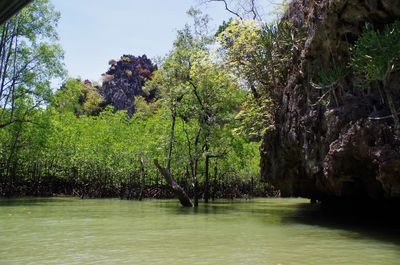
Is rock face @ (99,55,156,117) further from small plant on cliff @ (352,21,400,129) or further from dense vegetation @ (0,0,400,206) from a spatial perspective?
small plant on cliff @ (352,21,400,129)

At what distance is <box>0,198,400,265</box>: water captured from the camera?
740cm

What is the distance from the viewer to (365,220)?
14.6 m

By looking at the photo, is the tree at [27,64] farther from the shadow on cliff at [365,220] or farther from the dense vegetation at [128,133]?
the shadow on cliff at [365,220]

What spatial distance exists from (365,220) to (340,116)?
4.98 meters

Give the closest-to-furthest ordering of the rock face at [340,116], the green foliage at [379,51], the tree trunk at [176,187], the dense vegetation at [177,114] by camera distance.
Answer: the green foliage at [379,51]
the rock face at [340,116]
the dense vegetation at [177,114]
the tree trunk at [176,187]

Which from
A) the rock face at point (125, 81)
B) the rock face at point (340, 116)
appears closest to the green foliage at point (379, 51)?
the rock face at point (340, 116)

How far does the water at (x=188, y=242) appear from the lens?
740 centimetres

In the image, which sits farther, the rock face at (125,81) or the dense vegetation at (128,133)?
the rock face at (125,81)

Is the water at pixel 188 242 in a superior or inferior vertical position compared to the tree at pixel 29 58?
inferior

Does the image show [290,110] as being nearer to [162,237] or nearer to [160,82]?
[162,237]

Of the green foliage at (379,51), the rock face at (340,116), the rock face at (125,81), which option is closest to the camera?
the green foliage at (379,51)

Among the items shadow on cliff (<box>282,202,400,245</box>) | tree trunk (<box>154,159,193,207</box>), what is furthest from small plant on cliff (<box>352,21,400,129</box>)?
tree trunk (<box>154,159,193,207</box>)

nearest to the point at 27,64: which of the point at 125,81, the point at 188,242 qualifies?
the point at 188,242

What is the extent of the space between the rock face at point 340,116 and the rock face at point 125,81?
43.1 metres
